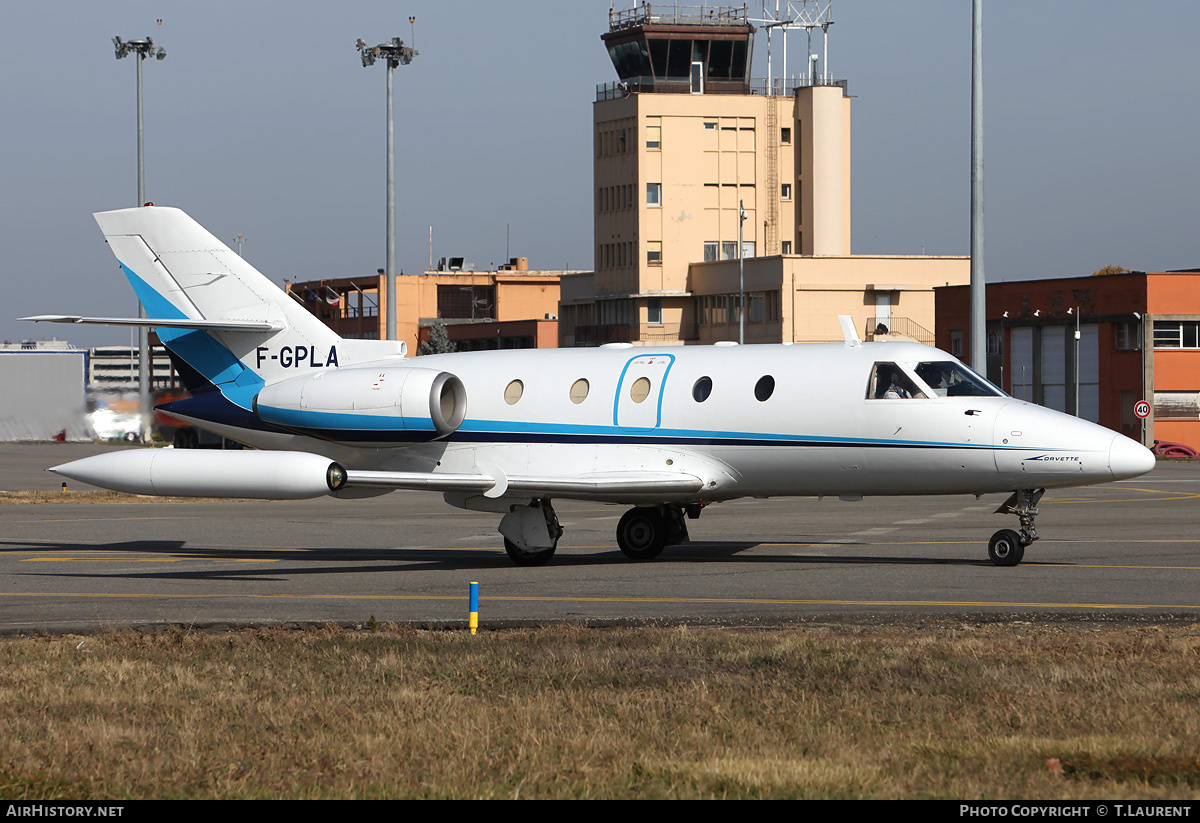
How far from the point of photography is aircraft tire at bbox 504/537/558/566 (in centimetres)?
1998

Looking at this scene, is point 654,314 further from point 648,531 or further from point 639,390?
point 639,390

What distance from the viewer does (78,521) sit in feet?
94.0

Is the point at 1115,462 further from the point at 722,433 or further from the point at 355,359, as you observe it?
the point at 355,359

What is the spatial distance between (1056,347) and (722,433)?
208ft

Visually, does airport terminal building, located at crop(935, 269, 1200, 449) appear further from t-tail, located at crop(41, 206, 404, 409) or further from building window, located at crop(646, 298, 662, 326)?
t-tail, located at crop(41, 206, 404, 409)

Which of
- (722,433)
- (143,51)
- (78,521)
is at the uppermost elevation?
(143,51)

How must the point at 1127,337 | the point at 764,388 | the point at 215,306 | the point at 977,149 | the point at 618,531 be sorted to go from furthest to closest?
the point at 1127,337, the point at 977,149, the point at 215,306, the point at 618,531, the point at 764,388

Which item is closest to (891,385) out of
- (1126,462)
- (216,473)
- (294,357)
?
(1126,462)

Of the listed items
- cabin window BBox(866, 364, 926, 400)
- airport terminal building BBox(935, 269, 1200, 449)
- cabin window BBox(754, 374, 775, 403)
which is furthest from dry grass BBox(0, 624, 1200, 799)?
airport terminal building BBox(935, 269, 1200, 449)

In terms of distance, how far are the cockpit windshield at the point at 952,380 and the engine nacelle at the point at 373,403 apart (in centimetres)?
674

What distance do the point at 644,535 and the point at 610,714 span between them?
445 inches

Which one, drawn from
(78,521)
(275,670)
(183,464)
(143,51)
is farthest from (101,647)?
(143,51)

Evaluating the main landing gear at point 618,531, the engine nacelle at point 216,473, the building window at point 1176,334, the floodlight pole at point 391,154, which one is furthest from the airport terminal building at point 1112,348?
the engine nacelle at point 216,473

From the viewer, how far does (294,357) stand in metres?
22.5
